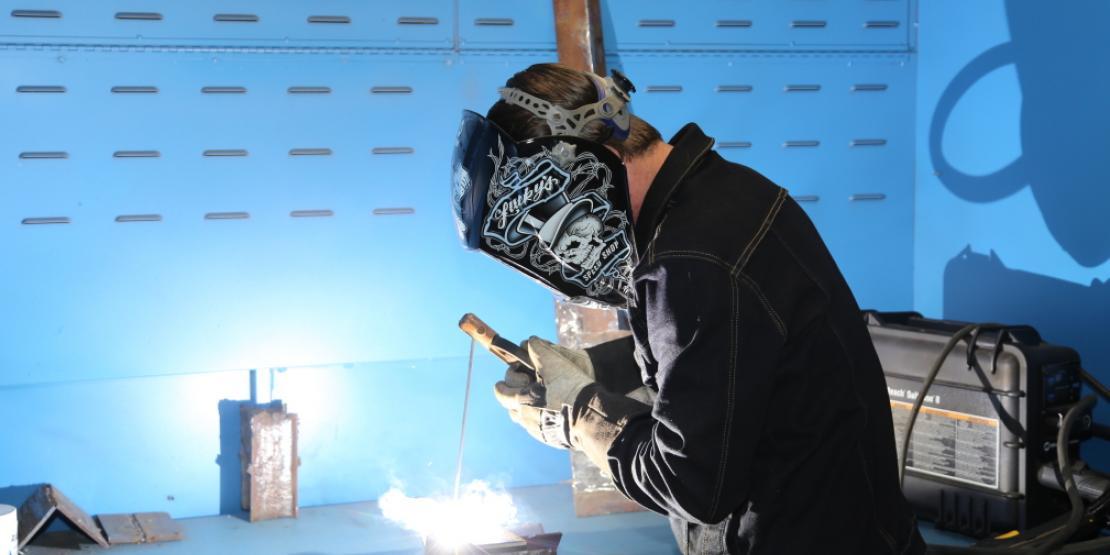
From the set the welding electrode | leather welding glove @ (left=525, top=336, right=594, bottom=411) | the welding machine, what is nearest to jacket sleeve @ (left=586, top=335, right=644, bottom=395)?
leather welding glove @ (left=525, top=336, right=594, bottom=411)

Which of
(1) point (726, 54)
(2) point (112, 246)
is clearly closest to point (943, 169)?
(1) point (726, 54)

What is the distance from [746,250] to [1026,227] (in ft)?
8.46

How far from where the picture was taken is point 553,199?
1.82 metres

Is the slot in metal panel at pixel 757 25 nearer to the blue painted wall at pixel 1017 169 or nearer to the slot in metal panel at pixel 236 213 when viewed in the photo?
the blue painted wall at pixel 1017 169

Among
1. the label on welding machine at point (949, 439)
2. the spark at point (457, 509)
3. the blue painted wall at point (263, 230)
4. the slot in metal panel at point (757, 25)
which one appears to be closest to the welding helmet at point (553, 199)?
the spark at point (457, 509)

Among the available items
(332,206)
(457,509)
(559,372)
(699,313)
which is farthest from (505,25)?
(699,313)

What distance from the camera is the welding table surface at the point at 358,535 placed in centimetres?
336

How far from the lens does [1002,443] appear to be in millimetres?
3238

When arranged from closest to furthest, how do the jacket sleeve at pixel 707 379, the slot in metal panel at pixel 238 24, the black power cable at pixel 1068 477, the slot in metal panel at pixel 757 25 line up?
the jacket sleeve at pixel 707 379 < the black power cable at pixel 1068 477 < the slot in metal panel at pixel 238 24 < the slot in metal panel at pixel 757 25

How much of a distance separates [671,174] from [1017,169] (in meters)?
2.55

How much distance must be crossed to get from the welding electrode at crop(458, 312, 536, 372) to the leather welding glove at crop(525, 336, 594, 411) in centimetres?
7

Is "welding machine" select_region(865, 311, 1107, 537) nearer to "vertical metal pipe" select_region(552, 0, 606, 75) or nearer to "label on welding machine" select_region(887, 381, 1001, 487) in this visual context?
"label on welding machine" select_region(887, 381, 1001, 487)

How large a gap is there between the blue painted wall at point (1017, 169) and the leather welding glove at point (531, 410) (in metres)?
2.20

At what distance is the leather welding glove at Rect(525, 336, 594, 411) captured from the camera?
2.07m
